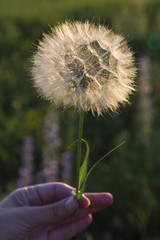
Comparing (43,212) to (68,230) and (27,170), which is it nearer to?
(68,230)

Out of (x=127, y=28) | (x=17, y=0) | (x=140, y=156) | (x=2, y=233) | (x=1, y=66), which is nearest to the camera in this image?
(x=2, y=233)

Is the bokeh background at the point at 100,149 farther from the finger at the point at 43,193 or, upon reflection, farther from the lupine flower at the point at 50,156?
the finger at the point at 43,193

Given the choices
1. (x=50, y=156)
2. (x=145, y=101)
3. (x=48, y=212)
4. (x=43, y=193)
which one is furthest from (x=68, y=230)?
(x=145, y=101)

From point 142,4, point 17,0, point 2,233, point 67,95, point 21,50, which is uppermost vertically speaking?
point 17,0

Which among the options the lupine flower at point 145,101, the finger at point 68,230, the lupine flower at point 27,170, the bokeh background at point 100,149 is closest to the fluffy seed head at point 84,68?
the bokeh background at point 100,149

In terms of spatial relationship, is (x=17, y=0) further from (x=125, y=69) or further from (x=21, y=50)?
(x=125, y=69)

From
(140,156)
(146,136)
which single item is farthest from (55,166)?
(146,136)

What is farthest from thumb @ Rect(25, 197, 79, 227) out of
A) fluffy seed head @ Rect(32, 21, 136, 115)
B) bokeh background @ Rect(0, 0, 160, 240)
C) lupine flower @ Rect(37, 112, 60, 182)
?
lupine flower @ Rect(37, 112, 60, 182)
